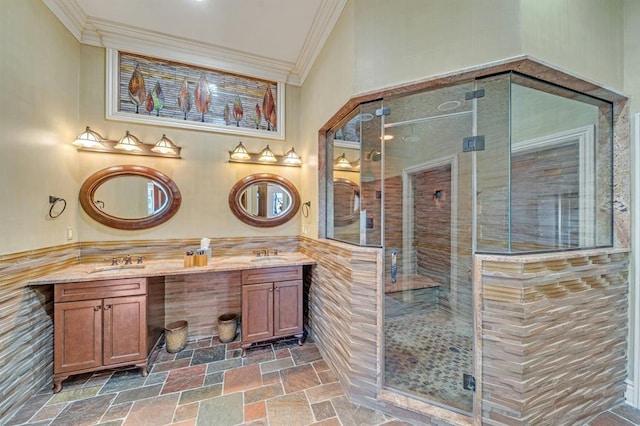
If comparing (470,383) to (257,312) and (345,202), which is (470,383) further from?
(257,312)

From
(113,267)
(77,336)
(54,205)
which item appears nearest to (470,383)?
(77,336)

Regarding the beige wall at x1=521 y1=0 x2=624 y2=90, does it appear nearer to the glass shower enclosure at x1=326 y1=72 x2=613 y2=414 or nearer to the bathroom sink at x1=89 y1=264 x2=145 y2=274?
the glass shower enclosure at x1=326 y1=72 x2=613 y2=414

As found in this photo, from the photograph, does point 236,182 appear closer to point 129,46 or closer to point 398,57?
point 129,46

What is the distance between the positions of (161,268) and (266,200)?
138cm

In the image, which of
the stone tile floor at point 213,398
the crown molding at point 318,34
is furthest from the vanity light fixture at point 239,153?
the stone tile floor at point 213,398

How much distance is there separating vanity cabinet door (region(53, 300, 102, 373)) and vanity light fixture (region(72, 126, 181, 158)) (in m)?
1.54

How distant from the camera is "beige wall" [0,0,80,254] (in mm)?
1814

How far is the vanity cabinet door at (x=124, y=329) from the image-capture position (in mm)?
2148

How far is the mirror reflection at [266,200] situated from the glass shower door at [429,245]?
5.11 ft

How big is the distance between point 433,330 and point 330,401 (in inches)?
51.8

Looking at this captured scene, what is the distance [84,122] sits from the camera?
2629 mm

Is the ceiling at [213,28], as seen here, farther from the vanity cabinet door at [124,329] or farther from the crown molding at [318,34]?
the vanity cabinet door at [124,329]

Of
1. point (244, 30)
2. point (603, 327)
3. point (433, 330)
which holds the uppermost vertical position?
point (244, 30)

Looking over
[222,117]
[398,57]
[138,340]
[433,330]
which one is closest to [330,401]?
[433,330]
